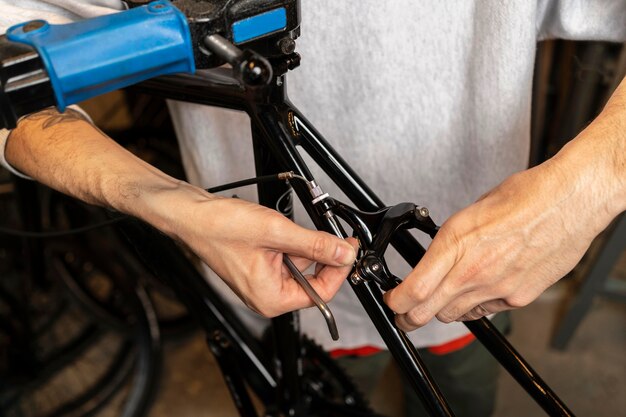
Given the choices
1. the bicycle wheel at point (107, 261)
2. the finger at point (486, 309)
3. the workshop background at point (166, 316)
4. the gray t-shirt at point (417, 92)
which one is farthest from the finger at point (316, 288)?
the workshop background at point (166, 316)

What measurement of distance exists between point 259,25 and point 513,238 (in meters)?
0.23

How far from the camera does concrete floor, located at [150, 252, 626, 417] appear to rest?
1223 millimetres

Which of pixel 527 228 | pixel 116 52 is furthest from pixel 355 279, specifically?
pixel 116 52

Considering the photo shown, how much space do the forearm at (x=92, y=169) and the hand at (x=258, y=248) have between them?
17 millimetres

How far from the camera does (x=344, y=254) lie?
1.42ft

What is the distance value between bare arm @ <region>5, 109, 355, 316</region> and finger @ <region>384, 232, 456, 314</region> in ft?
0.14

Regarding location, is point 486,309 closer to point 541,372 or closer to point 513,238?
point 513,238

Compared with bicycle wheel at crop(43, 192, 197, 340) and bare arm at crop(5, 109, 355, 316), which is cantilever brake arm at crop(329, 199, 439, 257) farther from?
bicycle wheel at crop(43, 192, 197, 340)

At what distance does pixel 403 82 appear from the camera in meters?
0.61

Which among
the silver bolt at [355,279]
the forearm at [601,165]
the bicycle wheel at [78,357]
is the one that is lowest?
the bicycle wheel at [78,357]

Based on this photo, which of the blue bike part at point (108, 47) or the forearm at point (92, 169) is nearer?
the blue bike part at point (108, 47)

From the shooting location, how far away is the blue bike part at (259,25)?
425 millimetres

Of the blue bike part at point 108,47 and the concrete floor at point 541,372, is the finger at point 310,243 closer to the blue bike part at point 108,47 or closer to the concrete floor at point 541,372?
the blue bike part at point 108,47

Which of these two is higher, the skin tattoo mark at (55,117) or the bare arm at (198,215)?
the skin tattoo mark at (55,117)
